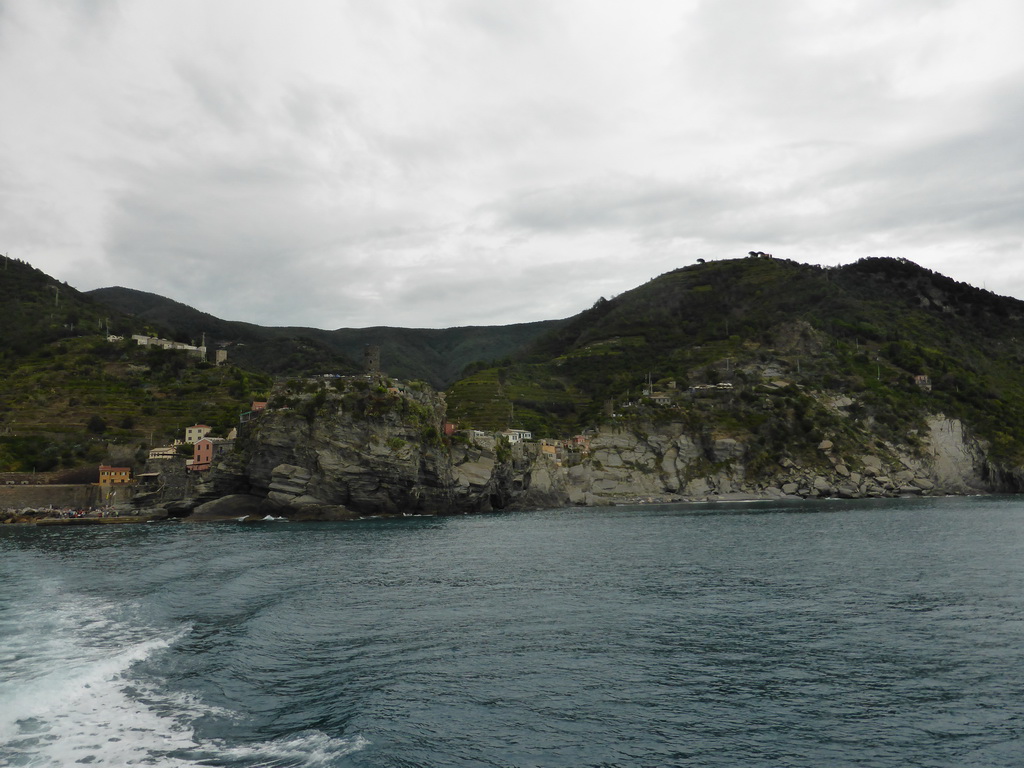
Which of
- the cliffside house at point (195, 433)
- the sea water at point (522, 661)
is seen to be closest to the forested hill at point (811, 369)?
the cliffside house at point (195, 433)

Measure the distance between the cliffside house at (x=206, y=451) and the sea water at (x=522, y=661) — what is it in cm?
5080

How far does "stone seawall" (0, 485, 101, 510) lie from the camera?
86.3 m

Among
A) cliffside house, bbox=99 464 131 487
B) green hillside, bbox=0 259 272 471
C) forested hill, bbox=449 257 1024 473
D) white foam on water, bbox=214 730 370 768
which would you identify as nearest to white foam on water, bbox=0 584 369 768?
white foam on water, bbox=214 730 370 768

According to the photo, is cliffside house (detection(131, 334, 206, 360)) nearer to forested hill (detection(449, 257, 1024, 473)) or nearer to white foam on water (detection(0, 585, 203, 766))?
forested hill (detection(449, 257, 1024, 473))

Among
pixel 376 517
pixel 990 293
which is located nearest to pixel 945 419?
pixel 990 293

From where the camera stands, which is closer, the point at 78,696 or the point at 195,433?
the point at 78,696

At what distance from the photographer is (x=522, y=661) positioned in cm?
1962

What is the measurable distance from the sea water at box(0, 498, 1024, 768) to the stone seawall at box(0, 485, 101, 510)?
5546cm

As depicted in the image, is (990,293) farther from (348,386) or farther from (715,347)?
(348,386)

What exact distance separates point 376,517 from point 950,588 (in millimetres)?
67139

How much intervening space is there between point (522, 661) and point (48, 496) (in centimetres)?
8993

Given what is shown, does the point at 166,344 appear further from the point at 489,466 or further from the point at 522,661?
the point at 522,661

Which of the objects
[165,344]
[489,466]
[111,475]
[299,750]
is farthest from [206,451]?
[299,750]

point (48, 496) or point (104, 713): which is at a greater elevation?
point (104, 713)
